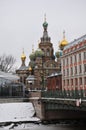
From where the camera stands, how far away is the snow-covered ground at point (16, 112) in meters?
60.1

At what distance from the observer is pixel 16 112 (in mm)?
64438

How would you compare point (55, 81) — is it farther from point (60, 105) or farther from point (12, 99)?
point (60, 105)

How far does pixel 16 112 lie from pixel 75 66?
23263mm

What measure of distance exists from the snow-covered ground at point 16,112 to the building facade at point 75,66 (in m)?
14.1

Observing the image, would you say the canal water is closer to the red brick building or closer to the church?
the red brick building

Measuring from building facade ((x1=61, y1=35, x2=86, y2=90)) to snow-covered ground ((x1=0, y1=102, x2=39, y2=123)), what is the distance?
46.1 feet

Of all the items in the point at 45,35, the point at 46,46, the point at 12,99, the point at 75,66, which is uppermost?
the point at 45,35

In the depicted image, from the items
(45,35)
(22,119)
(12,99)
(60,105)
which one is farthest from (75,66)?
(45,35)

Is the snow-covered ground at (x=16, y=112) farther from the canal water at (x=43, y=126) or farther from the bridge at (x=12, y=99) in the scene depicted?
the bridge at (x=12, y=99)

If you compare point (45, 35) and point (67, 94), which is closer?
point (67, 94)

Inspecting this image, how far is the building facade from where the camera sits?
257ft

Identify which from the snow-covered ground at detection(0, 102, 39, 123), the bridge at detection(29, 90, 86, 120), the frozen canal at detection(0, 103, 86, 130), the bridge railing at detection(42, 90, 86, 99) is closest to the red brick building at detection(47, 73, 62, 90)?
the snow-covered ground at detection(0, 102, 39, 123)

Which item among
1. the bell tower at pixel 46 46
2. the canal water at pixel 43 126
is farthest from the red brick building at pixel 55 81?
the canal water at pixel 43 126

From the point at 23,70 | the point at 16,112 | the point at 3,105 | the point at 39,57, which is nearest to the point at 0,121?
the point at 16,112
